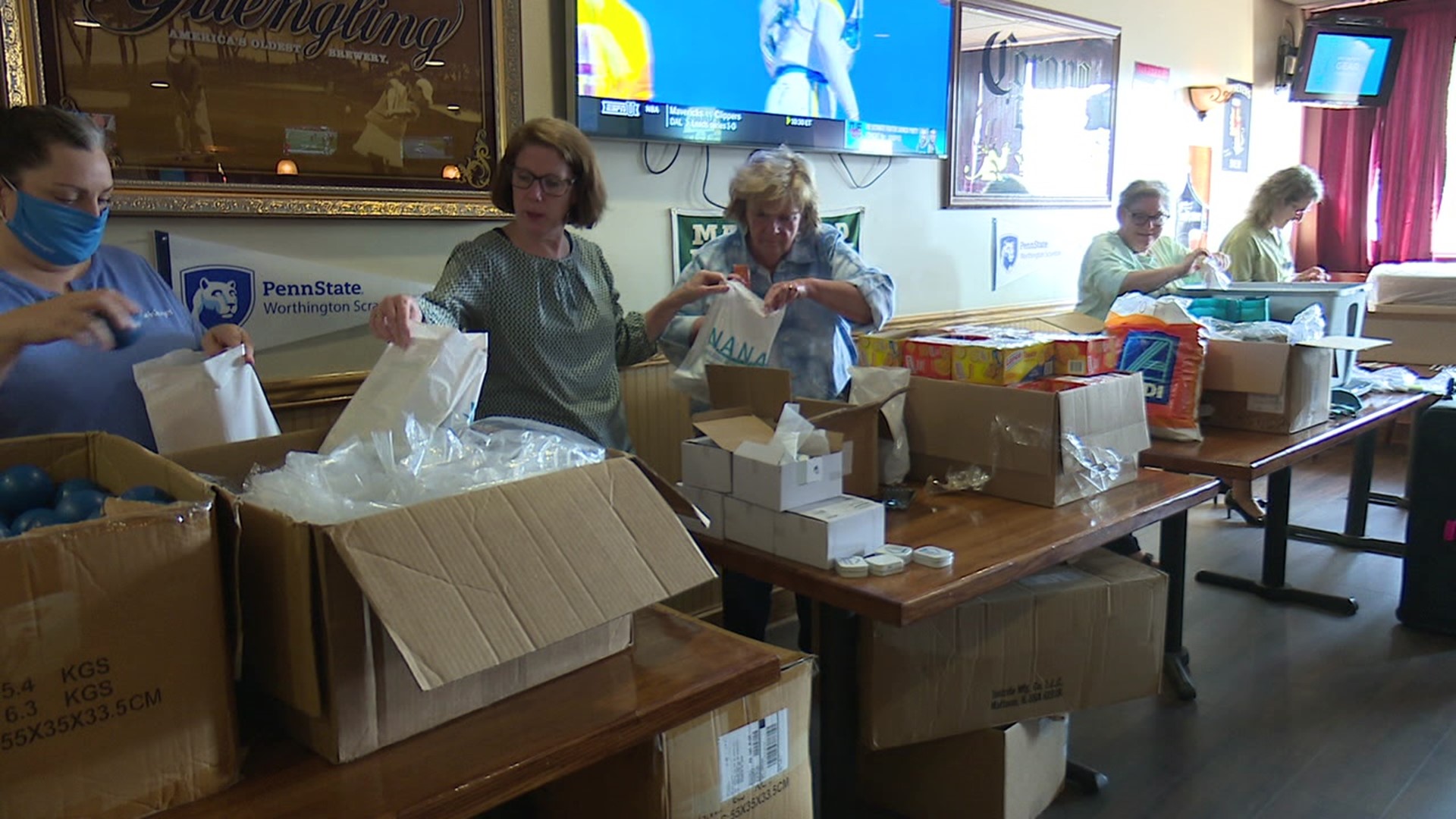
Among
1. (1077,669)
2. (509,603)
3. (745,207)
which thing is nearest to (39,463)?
(509,603)

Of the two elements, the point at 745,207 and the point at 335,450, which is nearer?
the point at 335,450

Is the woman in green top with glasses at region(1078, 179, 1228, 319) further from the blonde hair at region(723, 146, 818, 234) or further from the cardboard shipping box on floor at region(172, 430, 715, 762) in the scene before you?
the cardboard shipping box on floor at region(172, 430, 715, 762)

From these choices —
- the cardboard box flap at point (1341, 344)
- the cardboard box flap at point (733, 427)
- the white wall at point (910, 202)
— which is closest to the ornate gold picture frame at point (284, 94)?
the white wall at point (910, 202)

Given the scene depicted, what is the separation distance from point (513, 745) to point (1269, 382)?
86.6 inches

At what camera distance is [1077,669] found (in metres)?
1.93

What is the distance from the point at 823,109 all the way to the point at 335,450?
7.83 ft

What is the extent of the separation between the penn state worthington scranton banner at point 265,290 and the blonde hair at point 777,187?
33.5 inches

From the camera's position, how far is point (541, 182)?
1918 mm

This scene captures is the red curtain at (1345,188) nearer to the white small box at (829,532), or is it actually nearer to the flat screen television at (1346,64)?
the flat screen television at (1346,64)

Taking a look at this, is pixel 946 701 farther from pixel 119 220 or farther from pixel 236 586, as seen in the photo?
pixel 119 220

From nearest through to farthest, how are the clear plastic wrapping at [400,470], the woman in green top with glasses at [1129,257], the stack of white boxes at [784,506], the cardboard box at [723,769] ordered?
1. the clear plastic wrapping at [400,470]
2. the cardboard box at [723,769]
3. the stack of white boxes at [784,506]
4. the woman in green top with glasses at [1129,257]

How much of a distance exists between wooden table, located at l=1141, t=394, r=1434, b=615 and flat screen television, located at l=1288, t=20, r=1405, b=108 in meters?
2.60

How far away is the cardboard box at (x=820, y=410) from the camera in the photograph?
5.90 feet

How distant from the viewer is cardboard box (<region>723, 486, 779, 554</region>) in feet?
5.13
